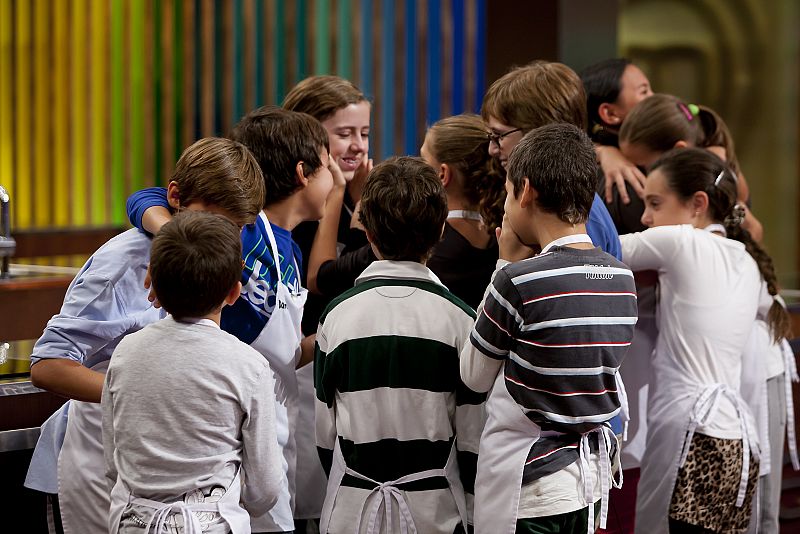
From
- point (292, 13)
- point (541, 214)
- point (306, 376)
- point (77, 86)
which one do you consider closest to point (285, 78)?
point (292, 13)

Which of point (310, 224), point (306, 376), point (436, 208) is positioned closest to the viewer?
point (436, 208)

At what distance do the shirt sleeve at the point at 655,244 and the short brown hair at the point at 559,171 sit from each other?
0.72 metres

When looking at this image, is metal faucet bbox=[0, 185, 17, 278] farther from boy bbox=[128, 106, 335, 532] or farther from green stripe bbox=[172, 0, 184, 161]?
green stripe bbox=[172, 0, 184, 161]

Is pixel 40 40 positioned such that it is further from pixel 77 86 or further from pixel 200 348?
pixel 200 348

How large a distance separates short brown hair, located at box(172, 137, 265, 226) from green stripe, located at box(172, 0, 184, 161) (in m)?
3.76

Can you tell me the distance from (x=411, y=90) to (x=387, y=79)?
14 cm

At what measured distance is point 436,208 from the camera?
1.89 meters

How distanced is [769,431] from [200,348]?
2033mm

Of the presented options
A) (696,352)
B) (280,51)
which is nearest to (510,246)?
(696,352)

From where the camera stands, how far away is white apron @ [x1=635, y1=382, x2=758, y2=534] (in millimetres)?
2506

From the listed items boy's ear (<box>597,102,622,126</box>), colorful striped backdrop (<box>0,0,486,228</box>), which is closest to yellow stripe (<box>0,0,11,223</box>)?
colorful striped backdrop (<box>0,0,486,228</box>)

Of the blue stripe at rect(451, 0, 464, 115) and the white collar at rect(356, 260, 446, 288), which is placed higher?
the blue stripe at rect(451, 0, 464, 115)

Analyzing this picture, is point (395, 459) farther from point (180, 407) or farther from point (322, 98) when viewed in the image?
point (322, 98)

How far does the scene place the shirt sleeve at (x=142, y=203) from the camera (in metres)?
1.91
